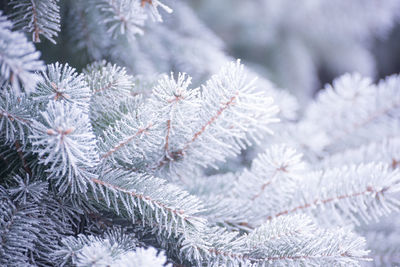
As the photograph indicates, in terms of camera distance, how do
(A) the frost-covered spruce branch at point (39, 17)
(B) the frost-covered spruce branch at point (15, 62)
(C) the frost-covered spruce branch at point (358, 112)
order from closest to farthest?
(B) the frost-covered spruce branch at point (15, 62) → (A) the frost-covered spruce branch at point (39, 17) → (C) the frost-covered spruce branch at point (358, 112)

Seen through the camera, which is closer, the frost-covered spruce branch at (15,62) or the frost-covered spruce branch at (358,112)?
the frost-covered spruce branch at (15,62)

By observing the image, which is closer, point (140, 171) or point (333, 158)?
point (140, 171)

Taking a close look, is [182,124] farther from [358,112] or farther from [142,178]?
[358,112]

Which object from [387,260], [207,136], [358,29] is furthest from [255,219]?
[358,29]

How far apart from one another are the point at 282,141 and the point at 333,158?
116 millimetres

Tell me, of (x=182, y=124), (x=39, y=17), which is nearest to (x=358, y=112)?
(x=182, y=124)

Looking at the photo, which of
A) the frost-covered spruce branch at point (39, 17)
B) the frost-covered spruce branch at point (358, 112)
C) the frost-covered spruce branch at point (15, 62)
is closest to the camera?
the frost-covered spruce branch at point (15, 62)

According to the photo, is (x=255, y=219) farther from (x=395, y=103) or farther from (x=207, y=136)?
(x=395, y=103)

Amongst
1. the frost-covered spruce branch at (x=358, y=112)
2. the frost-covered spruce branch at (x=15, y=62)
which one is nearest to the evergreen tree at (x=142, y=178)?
the frost-covered spruce branch at (x=15, y=62)

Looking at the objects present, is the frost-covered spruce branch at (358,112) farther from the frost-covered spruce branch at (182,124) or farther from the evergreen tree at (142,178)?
the frost-covered spruce branch at (182,124)

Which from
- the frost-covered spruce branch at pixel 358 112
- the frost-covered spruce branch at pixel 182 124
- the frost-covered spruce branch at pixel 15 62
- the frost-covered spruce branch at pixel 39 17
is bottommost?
the frost-covered spruce branch at pixel 15 62

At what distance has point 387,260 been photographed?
0.61 metres

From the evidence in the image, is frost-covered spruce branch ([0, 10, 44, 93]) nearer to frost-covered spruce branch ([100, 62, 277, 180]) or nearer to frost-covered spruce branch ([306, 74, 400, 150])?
frost-covered spruce branch ([100, 62, 277, 180])

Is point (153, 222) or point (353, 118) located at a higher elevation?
point (353, 118)
